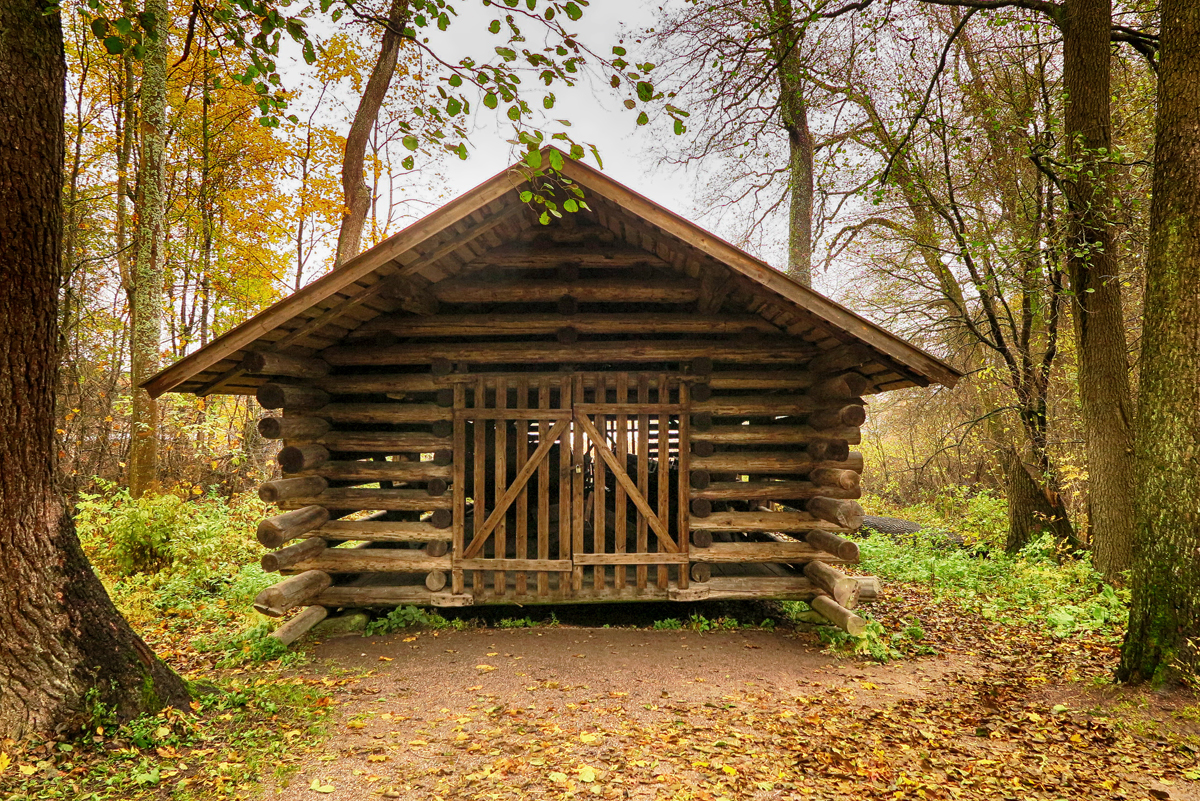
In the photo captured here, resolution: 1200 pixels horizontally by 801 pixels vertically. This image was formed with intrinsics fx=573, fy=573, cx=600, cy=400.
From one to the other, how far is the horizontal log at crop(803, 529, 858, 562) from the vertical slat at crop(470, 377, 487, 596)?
372 centimetres

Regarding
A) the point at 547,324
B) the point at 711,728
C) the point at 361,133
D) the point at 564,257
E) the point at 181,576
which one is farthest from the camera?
the point at 361,133

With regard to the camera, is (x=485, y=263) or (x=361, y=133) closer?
(x=485, y=263)

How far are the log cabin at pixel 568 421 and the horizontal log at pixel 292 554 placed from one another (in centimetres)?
2

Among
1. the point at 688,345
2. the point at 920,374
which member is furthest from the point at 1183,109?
the point at 688,345

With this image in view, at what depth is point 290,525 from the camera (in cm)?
584

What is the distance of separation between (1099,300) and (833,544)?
197 inches

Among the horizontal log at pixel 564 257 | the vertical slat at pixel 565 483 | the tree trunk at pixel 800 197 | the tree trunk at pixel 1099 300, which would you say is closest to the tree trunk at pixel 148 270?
the horizontal log at pixel 564 257

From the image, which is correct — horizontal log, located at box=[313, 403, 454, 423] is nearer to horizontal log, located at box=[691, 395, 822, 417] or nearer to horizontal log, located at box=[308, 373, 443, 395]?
horizontal log, located at box=[308, 373, 443, 395]

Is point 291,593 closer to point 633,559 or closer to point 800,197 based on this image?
point 633,559

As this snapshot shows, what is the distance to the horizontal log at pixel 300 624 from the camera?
18.9ft

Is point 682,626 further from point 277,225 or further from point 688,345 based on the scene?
point 277,225

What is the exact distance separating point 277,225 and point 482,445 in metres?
12.8

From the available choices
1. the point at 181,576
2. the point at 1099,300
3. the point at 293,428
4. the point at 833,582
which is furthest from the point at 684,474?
the point at 181,576

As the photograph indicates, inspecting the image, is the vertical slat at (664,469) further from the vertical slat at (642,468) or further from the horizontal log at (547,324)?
the horizontal log at (547,324)
